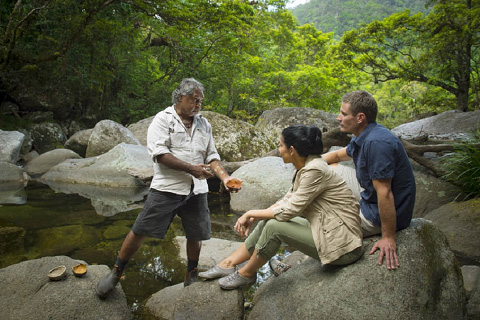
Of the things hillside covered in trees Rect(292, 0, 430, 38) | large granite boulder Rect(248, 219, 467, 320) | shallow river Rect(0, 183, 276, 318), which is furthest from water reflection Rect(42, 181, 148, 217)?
hillside covered in trees Rect(292, 0, 430, 38)

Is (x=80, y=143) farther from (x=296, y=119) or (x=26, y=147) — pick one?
(x=296, y=119)

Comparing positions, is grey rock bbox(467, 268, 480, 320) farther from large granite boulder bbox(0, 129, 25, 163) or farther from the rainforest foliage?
large granite boulder bbox(0, 129, 25, 163)

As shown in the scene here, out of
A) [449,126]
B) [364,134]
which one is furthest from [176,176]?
[449,126]

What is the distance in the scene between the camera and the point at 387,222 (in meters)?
2.41

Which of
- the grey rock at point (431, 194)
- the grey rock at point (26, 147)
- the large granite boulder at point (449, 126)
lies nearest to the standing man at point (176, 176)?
the grey rock at point (431, 194)

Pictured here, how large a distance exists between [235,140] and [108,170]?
377 centimetres

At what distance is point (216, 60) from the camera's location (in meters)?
15.8

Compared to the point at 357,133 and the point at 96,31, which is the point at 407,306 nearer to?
the point at 357,133

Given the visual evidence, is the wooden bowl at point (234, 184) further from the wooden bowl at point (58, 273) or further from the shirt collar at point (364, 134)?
the wooden bowl at point (58, 273)

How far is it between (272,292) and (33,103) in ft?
50.0

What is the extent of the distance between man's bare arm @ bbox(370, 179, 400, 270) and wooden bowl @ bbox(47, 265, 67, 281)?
2713mm

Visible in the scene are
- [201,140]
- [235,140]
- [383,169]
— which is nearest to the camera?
[383,169]

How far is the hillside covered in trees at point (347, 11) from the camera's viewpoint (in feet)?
121

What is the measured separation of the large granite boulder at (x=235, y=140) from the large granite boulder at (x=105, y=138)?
12.3ft
